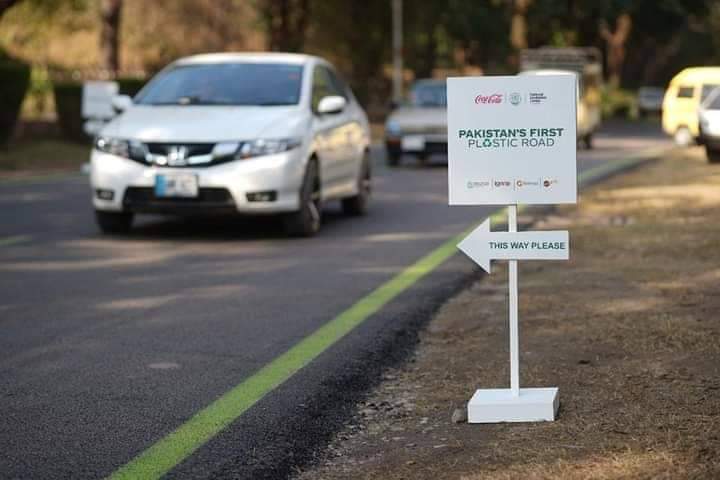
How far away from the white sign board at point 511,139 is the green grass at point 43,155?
59.8ft

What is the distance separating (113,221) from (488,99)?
24.7 feet

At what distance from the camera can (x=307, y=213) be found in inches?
501

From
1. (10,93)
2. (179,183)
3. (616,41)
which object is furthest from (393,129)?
(616,41)

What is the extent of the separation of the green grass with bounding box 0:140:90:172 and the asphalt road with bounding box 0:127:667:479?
9.84 meters

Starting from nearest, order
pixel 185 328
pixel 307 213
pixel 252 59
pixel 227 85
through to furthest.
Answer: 1. pixel 185 328
2. pixel 307 213
3. pixel 227 85
4. pixel 252 59

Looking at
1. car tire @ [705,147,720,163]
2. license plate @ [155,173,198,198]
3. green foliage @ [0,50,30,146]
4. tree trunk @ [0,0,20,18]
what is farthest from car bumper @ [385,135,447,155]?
license plate @ [155,173,198,198]

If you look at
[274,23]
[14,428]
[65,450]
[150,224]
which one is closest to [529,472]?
[65,450]

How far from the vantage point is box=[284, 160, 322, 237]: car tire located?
41.5ft

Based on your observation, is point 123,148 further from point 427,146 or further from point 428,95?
point 428,95

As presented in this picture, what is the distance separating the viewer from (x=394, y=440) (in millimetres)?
5477

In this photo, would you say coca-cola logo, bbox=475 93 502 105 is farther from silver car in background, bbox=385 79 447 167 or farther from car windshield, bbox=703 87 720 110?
car windshield, bbox=703 87 720 110

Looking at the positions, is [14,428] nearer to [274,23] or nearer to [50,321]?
[50,321]

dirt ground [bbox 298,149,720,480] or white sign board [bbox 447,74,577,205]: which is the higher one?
white sign board [bbox 447,74,577,205]

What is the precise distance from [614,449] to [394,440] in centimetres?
83
